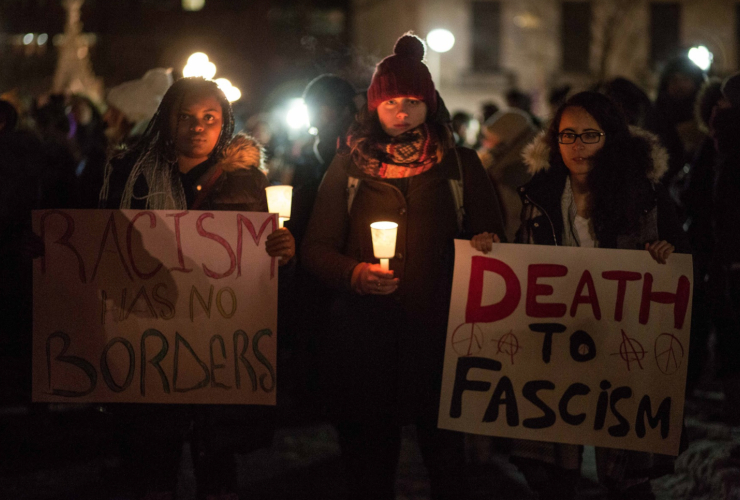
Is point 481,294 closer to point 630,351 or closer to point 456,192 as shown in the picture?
point 456,192

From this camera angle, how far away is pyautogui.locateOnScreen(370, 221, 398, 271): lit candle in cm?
286

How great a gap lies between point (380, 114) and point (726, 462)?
7.76ft

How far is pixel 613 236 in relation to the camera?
312cm

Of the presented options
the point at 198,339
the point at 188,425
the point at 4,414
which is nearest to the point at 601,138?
the point at 198,339

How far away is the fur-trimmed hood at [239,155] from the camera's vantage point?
330 centimetres

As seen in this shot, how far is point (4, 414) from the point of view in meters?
5.49

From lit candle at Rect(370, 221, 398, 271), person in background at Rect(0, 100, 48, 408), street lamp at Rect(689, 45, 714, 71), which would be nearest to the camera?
lit candle at Rect(370, 221, 398, 271)

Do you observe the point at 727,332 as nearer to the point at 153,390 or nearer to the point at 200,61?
the point at 153,390

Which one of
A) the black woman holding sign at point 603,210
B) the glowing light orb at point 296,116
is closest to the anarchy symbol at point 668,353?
the black woman holding sign at point 603,210

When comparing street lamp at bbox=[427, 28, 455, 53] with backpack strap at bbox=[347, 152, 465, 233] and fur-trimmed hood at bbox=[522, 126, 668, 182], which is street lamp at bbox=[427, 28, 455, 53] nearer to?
fur-trimmed hood at bbox=[522, 126, 668, 182]

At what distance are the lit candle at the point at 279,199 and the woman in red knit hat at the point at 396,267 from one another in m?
0.15

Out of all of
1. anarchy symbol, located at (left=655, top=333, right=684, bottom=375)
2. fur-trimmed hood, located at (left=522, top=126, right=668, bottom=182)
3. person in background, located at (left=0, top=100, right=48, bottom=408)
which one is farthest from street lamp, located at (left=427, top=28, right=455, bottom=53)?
anarchy symbol, located at (left=655, top=333, right=684, bottom=375)

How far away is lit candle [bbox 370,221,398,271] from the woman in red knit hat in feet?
0.60

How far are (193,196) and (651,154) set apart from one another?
1842 mm
